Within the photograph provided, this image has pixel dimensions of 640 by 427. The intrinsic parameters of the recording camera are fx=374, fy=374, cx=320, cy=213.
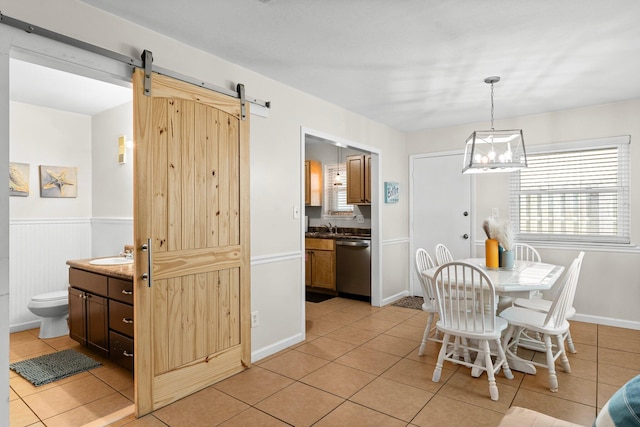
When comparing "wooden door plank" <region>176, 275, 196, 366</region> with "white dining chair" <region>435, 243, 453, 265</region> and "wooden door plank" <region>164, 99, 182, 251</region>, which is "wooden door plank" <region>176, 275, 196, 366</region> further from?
"white dining chair" <region>435, 243, 453, 265</region>

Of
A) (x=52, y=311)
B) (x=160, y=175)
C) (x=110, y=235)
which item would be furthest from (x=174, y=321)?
(x=110, y=235)

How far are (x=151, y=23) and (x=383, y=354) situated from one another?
10.3 ft

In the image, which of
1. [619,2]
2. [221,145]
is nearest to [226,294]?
[221,145]

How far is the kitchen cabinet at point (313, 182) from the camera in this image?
6.45 meters

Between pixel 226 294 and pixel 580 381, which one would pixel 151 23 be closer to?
pixel 226 294

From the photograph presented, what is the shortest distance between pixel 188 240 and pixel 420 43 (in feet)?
7.06

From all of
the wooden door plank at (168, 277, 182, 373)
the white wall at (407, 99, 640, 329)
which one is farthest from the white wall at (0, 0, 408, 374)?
the white wall at (407, 99, 640, 329)

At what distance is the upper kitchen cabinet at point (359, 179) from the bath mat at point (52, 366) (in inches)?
151

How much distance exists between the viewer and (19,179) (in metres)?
4.07

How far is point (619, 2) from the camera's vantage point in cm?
213

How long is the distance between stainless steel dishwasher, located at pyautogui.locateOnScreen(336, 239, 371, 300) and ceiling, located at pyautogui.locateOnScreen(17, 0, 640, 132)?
2146 millimetres

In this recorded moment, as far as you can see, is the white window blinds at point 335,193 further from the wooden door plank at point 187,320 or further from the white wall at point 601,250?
the wooden door plank at point 187,320

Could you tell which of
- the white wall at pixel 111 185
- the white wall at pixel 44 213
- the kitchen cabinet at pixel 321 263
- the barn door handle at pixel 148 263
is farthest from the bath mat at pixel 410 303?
the white wall at pixel 44 213

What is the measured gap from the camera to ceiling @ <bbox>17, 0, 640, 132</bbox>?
2209mm
